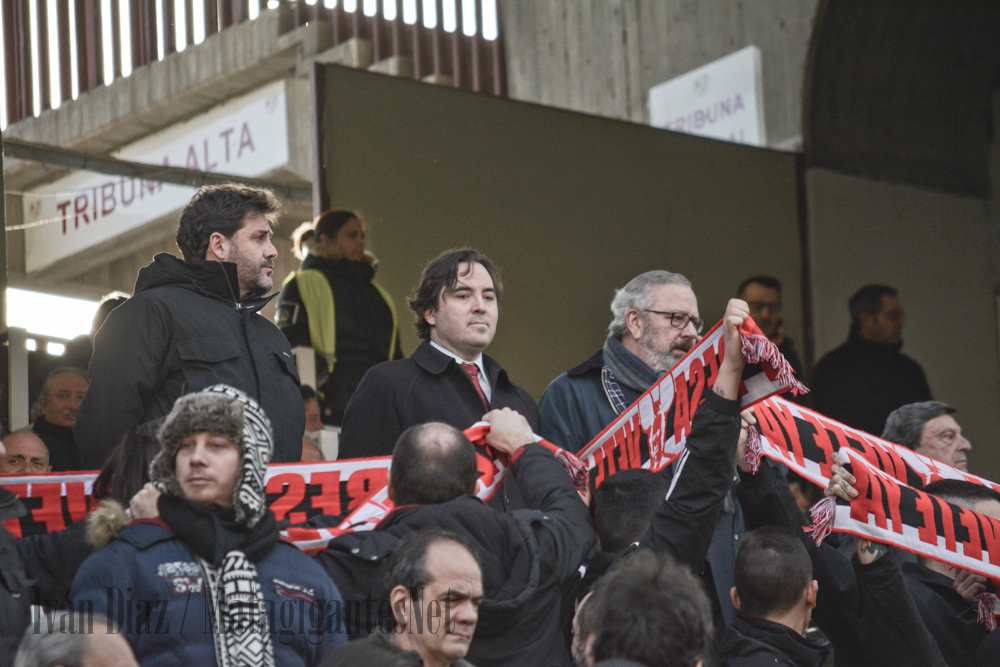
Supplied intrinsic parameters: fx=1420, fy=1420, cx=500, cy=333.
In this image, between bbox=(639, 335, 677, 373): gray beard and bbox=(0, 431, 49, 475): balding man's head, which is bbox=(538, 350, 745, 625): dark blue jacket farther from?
bbox=(0, 431, 49, 475): balding man's head

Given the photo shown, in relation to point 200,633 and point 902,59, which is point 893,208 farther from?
point 200,633

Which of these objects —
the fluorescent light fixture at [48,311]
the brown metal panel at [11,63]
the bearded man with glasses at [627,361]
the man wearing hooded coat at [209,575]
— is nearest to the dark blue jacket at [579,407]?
the bearded man with glasses at [627,361]

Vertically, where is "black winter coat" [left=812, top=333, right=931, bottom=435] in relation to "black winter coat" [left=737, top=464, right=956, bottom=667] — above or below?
above

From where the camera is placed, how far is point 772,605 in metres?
4.01

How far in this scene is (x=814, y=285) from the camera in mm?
9367

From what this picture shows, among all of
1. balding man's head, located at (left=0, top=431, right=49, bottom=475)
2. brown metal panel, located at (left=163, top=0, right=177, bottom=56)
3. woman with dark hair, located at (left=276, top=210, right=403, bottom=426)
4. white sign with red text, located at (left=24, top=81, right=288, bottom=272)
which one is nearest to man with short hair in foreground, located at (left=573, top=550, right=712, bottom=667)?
balding man's head, located at (left=0, top=431, right=49, bottom=475)

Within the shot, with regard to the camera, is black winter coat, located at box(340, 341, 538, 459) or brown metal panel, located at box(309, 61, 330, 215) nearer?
black winter coat, located at box(340, 341, 538, 459)

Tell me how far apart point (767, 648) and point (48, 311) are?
34.3 feet

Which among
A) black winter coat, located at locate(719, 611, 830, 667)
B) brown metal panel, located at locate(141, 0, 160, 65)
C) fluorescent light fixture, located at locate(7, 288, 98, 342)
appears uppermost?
brown metal panel, located at locate(141, 0, 160, 65)

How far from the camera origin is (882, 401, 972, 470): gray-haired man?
570 cm

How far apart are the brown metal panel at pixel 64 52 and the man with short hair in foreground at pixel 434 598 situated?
1105 cm

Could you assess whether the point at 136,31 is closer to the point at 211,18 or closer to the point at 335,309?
the point at 211,18

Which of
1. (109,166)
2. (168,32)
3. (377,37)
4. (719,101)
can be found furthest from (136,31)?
(719,101)

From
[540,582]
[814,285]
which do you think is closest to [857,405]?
[814,285]
